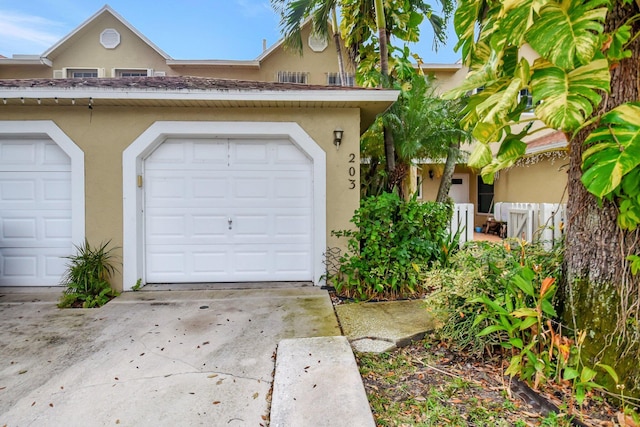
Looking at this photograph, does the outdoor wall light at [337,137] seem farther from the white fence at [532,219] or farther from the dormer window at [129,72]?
the dormer window at [129,72]

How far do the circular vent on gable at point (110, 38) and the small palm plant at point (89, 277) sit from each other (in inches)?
392

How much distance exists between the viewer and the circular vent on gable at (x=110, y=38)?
11.6m

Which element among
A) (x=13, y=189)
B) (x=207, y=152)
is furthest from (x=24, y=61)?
(x=207, y=152)

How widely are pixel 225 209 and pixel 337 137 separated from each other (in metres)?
2.15

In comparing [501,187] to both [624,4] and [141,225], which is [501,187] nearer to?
[624,4]

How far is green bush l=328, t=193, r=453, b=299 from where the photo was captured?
15.5 feet

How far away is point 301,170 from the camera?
533 centimetres

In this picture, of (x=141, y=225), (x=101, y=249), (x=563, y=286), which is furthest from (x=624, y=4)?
(x=101, y=249)

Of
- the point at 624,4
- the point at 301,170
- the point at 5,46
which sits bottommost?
the point at 301,170

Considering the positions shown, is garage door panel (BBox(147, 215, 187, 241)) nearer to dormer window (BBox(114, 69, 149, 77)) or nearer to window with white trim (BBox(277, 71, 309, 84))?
window with white trim (BBox(277, 71, 309, 84))

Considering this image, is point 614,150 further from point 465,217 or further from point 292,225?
point 465,217

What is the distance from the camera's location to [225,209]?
532cm

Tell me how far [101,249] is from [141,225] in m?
0.64

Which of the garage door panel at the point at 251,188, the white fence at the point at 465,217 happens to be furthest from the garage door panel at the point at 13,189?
the white fence at the point at 465,217
